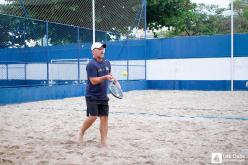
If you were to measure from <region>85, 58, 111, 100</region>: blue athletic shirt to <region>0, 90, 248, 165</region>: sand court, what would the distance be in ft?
2.59

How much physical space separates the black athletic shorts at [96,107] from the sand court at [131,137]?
20.3 inches

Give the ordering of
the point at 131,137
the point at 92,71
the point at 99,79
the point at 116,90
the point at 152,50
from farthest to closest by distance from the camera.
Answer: the point at 152,50 → the point at 131,137 → the point at 116,90 → the point at 92,71 → the point at 99,79

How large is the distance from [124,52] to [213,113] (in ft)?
37.8

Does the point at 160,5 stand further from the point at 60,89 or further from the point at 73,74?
the point at 60,89

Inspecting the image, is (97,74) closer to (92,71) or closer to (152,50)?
(92,71)

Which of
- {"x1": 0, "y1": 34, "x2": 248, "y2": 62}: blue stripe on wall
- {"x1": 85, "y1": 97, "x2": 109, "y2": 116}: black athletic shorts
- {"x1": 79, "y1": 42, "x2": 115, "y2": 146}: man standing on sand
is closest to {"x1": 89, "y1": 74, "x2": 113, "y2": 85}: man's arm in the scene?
{"x1": 79, "y1": 42, "x2": 115, "y2": 146}: man standing on sand

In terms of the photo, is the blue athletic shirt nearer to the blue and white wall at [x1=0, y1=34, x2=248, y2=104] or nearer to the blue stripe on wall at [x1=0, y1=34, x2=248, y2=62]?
the blue stripe on wall at [x1=0, y1=34, x2=248, y2=62]

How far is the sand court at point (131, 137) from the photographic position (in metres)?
5.50

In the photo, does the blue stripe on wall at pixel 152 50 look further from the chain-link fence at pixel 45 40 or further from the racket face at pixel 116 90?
the racket face at pixel 116 90

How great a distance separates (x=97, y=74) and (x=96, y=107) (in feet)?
1.65

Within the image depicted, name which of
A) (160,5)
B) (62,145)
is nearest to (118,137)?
(62,145)

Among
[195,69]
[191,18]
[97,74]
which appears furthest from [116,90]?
[191,18]

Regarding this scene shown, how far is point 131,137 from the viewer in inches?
277

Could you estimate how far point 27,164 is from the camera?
521 centimetres
